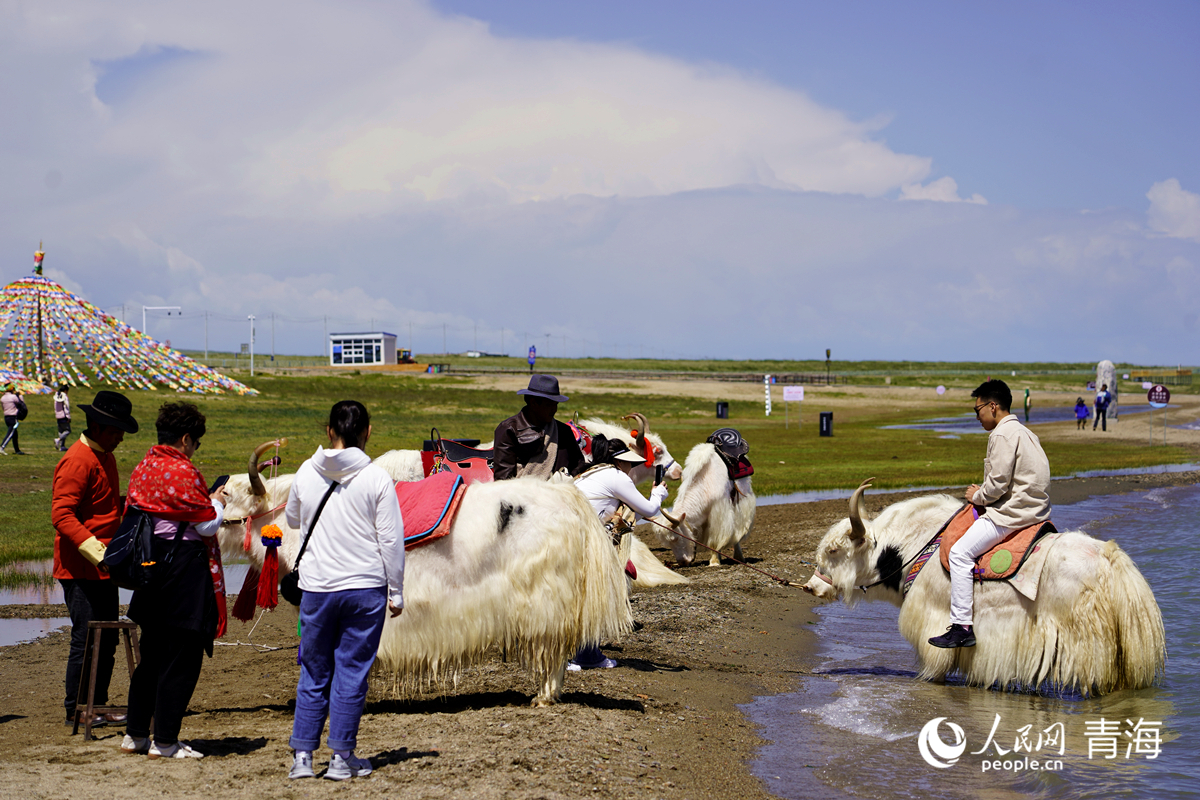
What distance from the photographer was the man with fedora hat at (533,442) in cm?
708

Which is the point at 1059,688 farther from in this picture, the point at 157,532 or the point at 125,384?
the point at 125,384

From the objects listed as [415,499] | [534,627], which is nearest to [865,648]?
[534,627]

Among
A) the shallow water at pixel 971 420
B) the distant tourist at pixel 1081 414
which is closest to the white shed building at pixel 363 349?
the shallow water at pixel 971 420

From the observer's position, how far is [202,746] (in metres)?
5.55

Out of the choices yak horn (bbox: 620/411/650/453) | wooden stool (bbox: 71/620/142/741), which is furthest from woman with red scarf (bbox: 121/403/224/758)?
yak horn (bbox: 620/411/650/453)

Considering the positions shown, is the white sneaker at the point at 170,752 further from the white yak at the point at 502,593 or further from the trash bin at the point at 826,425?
the trash bin at the point at 826,425

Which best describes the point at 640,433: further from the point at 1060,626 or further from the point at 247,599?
the point at 247,599

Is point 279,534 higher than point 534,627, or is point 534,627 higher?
point 279,534

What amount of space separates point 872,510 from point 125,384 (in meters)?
45.4

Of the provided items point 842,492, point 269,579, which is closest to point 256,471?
point 269,579

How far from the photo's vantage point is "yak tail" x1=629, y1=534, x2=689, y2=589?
11703 millimetres

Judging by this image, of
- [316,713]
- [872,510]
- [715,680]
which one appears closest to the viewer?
[316,713]

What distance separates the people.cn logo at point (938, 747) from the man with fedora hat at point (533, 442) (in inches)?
126

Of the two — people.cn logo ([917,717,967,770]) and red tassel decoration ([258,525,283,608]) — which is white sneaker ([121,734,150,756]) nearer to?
red tassel decoration ([258,525,283,608])
